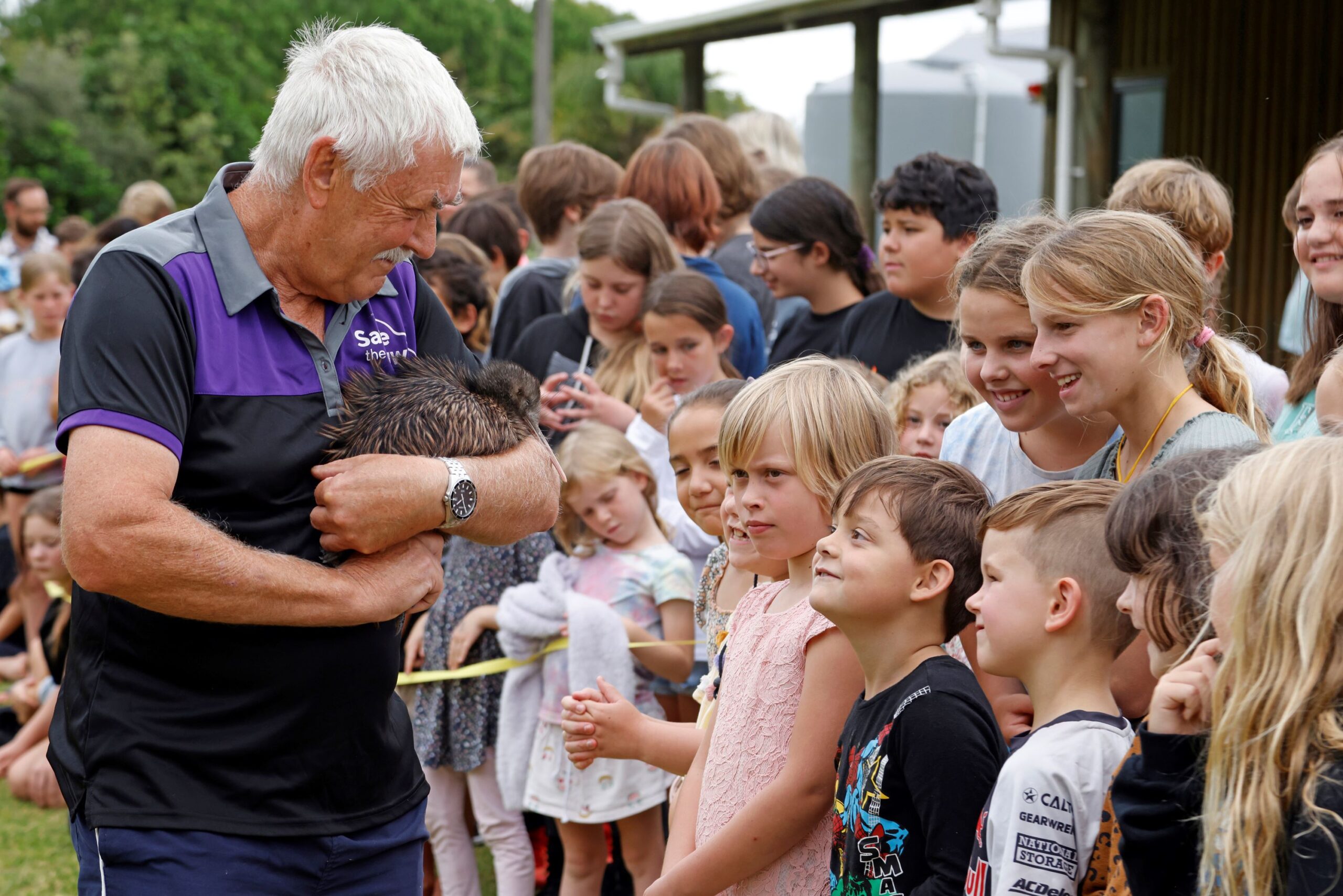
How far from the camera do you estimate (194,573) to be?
1.99 m

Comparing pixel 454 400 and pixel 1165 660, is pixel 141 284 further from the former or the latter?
pixel 1165 660

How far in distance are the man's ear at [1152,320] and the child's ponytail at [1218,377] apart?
17 cm

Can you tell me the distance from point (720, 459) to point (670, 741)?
689 millimetres

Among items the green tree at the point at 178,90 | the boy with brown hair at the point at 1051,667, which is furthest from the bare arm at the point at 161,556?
the green tree at the point at 178,90

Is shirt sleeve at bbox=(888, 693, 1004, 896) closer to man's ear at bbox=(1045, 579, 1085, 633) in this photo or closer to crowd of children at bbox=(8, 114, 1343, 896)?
crowd of children at bbox=(8, 114, 1343, 896)

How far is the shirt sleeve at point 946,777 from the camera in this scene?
2.05 metres

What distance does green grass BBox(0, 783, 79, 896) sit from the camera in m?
4.98

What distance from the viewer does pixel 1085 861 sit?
6.17ft

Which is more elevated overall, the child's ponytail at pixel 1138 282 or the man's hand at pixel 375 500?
→ the child's ponytail at pixel 1138 282

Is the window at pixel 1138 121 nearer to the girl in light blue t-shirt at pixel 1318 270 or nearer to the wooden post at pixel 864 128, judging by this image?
the wooden post at pixel 864 128

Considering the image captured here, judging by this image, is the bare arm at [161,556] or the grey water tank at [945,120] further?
the grey water tank at [945,120]

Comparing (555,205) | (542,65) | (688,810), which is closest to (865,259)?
(555,205)

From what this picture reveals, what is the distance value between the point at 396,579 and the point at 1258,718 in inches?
54.4

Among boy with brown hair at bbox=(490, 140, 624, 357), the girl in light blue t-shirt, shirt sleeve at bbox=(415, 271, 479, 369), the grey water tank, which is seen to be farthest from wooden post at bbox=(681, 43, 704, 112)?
shirt sleeve at bbox=(415, 271, 479, 369)
